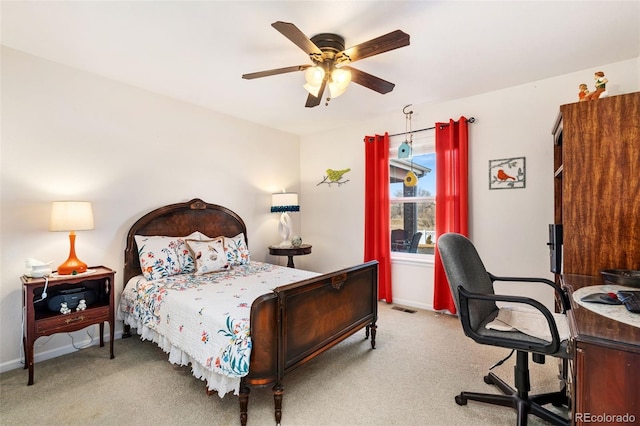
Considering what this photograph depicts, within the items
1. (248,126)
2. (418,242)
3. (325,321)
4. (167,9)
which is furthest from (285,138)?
(325,321)

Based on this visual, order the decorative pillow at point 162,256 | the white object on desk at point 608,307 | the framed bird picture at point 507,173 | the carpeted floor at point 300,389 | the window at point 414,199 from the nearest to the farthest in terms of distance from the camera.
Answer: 1. the white object on desk at point 608,307
2. the carpeted floor at point 300,389
3. the decorative pillow at point 162,256
4. the framed bird picture at point 507,173
5. the window at point 414,199

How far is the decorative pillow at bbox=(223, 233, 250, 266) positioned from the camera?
133 inches

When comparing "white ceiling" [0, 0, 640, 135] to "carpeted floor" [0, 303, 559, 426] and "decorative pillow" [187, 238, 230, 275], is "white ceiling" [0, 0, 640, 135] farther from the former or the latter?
"carpeted floor" [0, 303, 559, 426]

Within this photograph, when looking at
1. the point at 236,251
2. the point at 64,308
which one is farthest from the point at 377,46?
the point at 64,308

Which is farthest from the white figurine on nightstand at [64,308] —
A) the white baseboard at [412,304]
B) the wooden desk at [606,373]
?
the white baseboard at [412,304]

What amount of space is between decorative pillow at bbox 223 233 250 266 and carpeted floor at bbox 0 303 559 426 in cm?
112

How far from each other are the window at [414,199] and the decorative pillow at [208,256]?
92.6 inches

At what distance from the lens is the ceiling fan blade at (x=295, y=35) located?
1579mm

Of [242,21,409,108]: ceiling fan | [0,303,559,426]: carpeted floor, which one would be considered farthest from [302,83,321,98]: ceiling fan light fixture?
[0,303,559,426]: carpeted floor

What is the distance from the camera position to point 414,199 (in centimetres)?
403

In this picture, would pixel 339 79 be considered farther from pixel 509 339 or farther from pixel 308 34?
pixel 509 339

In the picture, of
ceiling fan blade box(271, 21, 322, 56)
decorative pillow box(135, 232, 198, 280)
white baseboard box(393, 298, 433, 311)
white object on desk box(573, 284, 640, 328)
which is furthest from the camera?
white baseboard box(393, 298, 433, 311)

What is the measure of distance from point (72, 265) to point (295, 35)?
2.53 m

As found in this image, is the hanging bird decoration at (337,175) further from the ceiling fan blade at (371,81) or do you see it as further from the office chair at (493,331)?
the office chair at (493,331)
